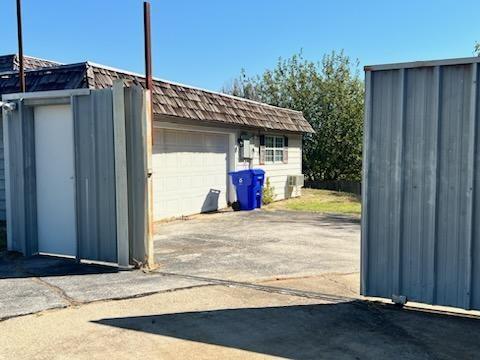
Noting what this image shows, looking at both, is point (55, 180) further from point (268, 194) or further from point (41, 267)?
point (268, 194)

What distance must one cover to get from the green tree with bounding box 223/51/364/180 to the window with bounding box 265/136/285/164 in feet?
18.1

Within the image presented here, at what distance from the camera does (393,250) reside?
15.0 feet

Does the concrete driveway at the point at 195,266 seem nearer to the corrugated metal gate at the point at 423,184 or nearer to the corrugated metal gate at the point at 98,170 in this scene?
the corrugated metal gate at the point at 98,170

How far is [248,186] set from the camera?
13484 millimetres

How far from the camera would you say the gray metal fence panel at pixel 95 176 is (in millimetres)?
6473

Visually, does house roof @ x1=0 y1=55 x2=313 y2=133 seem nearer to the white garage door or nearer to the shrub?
the white garage door

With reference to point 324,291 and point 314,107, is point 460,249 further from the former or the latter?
point 314,107

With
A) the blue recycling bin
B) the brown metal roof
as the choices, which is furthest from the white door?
the blue recycling bin

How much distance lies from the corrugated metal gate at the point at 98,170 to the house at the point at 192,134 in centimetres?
217

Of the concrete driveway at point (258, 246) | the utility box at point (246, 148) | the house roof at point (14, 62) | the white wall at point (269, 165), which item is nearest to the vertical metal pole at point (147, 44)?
the concrete driveway at point (258, 246)

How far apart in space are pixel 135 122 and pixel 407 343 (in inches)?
166

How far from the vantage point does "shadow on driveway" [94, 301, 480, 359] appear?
3.71 m

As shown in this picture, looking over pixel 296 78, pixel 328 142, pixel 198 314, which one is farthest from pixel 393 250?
pixel 296 78

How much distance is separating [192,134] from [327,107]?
39.4 feet
